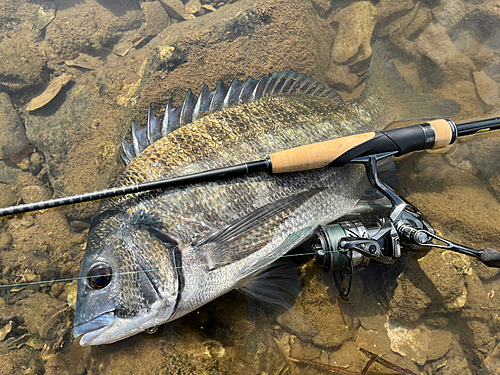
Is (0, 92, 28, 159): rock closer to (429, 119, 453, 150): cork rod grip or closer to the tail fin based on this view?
the tail fin

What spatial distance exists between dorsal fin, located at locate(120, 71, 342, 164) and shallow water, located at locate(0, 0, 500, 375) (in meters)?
0.61

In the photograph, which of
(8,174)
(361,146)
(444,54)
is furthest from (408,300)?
(8,174)

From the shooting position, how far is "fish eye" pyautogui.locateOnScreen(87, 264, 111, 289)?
1.77 m

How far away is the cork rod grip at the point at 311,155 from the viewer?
198 centimetres

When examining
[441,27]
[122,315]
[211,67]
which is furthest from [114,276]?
[441,27]

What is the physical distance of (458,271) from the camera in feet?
7.60

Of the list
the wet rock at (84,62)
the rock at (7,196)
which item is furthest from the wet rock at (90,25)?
the rock at (7,196)

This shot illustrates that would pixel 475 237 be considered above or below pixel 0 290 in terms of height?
above

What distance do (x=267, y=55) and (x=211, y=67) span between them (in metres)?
0.65

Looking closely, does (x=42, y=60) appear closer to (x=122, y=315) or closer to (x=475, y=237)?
(x=122, y=315)

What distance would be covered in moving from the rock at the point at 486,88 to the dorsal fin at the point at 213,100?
1.60 metres

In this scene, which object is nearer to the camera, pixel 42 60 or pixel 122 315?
pixel 122 315

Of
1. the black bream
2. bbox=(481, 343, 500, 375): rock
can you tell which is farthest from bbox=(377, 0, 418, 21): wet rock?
bbox=(481, 343, 500, 375): rock

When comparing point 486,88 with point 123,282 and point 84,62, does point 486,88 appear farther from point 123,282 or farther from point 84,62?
point 84,62
